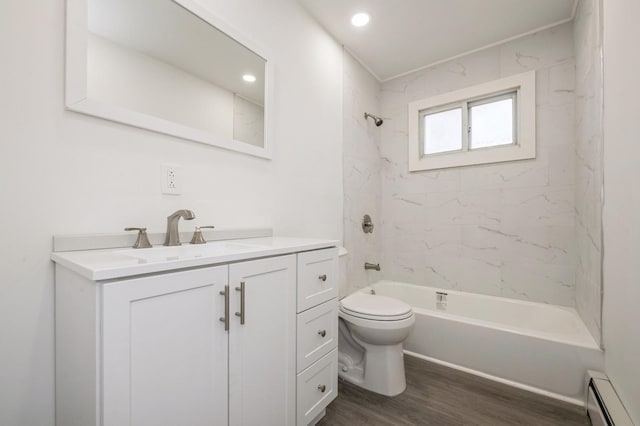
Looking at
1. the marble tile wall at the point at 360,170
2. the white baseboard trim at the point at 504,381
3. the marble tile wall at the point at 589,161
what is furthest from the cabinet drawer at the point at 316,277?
the marble tile wall at the point at 589,161

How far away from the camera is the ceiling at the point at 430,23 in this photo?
1885 millimetres

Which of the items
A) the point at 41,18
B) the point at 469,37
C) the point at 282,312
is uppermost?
the point at 469,37

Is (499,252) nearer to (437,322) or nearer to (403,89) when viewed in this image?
(437,322)

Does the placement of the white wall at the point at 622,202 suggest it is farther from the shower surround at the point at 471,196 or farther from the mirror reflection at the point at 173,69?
the mirror reflection at the point at 173,69

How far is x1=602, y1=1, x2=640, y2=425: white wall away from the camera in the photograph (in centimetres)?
104

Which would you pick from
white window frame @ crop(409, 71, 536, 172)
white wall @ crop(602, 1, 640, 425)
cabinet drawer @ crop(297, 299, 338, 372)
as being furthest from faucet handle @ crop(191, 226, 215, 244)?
white window frame @ crop(409, 71, 536, 172)

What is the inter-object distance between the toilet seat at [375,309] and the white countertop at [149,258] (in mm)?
Answer: 560

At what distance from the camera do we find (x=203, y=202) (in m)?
1.31

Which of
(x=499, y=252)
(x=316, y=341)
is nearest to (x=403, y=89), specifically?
(x=499, y=252)

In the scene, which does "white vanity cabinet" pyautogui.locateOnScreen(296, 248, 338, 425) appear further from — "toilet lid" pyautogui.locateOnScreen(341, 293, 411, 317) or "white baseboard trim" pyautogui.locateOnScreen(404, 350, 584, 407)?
"white baseboard trim" pyautogui.locateOnScreen(404, 350, 584, 407)

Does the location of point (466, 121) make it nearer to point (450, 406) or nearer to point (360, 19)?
point (360, 19)

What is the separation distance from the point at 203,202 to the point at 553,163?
8.13 ft

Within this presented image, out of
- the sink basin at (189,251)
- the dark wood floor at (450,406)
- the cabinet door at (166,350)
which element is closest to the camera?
the cabinet door at (166,350)

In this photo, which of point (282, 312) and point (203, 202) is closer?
point (282, 312)
